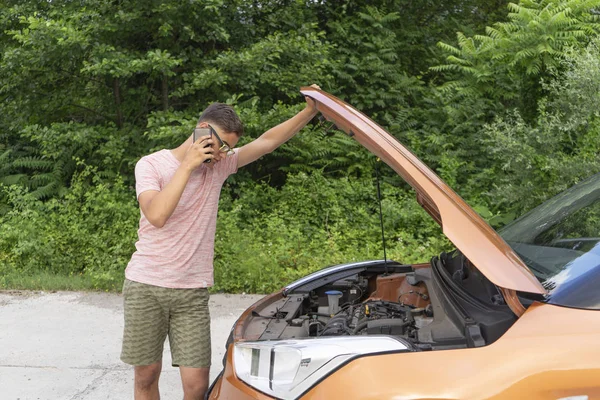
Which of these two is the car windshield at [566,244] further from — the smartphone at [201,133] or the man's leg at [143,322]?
the man's leg at [143,322]

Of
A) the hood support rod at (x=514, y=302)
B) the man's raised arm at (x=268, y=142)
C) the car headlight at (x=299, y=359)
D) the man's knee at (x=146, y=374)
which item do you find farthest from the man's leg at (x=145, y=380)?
the hood support rod at (x=514, y=302)

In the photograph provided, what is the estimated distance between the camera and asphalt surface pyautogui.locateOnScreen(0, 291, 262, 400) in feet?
14.1

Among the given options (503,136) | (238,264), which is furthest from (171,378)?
(503,136)

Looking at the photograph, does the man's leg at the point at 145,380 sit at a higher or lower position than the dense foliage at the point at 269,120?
lower

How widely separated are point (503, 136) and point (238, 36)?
161 inches

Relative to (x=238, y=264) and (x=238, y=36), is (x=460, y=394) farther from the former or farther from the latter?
(x=238, y=36)

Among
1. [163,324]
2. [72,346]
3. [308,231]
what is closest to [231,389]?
[163,324]

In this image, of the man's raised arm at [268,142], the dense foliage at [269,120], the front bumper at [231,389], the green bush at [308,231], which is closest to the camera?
the front bumper at [231,389]

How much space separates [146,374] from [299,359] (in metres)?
1.23

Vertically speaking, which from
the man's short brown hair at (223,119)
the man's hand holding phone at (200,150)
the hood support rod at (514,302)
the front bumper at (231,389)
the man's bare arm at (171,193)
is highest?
the man's short brown hair at (223,119)

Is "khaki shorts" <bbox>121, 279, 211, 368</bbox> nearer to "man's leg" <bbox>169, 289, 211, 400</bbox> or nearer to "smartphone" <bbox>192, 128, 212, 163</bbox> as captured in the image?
"man's leg" <bbox>169, 289, 211, 400</bbox>

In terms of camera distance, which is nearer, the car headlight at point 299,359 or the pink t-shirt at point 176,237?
the car headlight at point 299,359

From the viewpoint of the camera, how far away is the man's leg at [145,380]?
3047 mm

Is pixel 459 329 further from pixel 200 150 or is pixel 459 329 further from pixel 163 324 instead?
pixel 163 324
